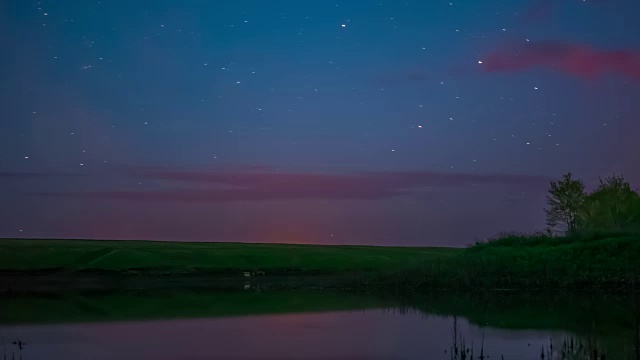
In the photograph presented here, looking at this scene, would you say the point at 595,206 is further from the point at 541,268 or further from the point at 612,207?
the point at 541,268

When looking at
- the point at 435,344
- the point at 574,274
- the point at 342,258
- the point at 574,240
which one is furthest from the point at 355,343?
the point at 342,258

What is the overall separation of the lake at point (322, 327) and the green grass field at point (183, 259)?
3741 centimetres

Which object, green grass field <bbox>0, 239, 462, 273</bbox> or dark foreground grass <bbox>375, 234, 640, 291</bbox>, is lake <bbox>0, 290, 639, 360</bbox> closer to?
dark foreground grass <bbox>375, 234, 640, 291</bbox>

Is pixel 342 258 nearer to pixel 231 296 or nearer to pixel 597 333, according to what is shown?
pixel 231 296

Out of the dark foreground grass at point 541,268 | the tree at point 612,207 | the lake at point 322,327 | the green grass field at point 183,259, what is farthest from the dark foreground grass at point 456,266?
the tree at point 612,207

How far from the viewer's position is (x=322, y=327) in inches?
1278

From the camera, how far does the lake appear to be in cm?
2516

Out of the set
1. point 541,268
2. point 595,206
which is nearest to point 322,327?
point 541,268

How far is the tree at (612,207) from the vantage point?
78069 mm

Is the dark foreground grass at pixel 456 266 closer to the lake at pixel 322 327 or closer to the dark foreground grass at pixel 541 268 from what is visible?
the dark foreground grass at pixel 541 268

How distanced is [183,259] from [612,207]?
5286 cm

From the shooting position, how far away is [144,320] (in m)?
36.8

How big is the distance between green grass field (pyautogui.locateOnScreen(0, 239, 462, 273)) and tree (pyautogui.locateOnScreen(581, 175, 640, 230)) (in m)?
17.9

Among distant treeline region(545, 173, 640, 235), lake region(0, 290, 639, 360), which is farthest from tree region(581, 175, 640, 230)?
lake region(0, 290, 639, 360)
